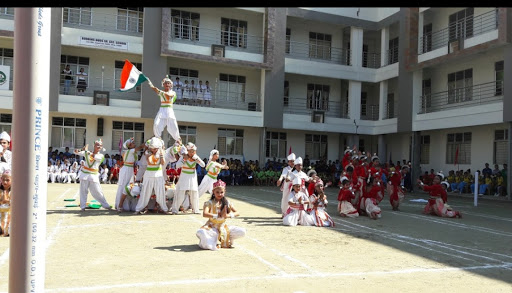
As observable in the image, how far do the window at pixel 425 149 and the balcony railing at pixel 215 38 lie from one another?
10885 millimetres

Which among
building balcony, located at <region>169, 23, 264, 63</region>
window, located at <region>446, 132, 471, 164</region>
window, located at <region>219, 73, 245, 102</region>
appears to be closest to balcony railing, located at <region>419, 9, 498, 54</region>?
window, located at <region>446, 132, 471, 164</region>

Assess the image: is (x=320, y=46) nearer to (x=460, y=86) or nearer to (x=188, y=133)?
(x=460, y=86)

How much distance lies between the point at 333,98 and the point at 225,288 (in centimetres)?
2511

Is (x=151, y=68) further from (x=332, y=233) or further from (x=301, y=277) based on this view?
(x=301, y=277)

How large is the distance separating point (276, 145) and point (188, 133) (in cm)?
563

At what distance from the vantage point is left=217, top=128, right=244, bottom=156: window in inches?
1050

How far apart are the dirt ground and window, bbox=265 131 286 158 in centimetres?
1675

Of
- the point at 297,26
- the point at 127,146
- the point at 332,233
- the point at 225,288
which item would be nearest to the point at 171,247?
the point at 225,288

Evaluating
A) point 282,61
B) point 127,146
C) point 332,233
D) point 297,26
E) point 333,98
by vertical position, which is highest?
point 297,26

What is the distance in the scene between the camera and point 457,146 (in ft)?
78.8

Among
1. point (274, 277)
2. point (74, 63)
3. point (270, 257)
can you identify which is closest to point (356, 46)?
point (74, 63)

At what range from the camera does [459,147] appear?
2391 centimetres
